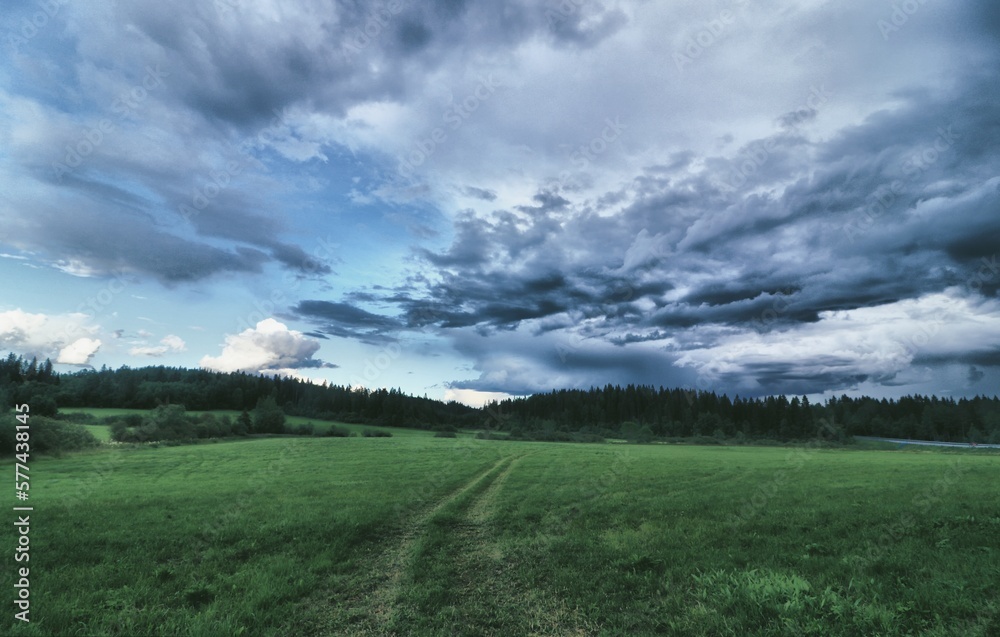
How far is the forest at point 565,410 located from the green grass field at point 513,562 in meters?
112

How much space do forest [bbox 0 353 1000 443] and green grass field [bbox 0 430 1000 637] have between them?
4402 inches

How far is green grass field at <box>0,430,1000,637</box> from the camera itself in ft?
30.9

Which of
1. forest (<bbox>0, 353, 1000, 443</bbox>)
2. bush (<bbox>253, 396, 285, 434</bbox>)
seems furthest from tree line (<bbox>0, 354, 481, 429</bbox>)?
bush (<bbox>253, 396, 285, 434</bbox>)

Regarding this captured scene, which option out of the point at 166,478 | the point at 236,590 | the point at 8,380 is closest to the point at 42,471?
the point at 166,478

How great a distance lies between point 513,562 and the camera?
1372 cm

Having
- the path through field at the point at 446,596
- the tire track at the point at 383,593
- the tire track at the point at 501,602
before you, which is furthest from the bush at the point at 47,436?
the tire track at the point at 501,602

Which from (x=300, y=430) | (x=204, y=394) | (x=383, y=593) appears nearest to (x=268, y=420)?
(x=300, y=430)

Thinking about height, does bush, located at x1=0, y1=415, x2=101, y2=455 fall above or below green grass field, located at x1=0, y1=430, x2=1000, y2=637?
below

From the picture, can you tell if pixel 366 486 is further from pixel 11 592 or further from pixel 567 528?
pixel 11 592

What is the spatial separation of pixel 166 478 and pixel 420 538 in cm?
2629

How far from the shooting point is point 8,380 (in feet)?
317

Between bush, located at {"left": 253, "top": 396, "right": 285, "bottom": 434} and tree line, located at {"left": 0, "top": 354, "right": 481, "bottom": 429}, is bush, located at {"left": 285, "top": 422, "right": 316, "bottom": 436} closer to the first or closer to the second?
bush, located at {"left": 253, "top": 396, "right": 285, "bottom": 434}

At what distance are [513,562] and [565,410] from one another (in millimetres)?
190929

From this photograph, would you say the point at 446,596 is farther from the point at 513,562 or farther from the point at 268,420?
the point at 268,420
